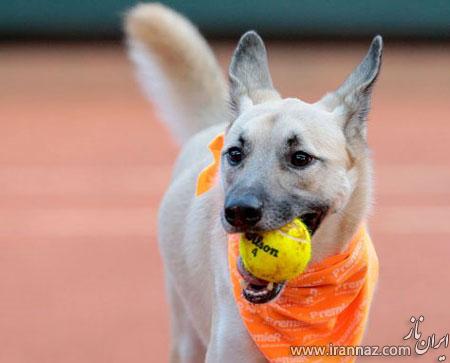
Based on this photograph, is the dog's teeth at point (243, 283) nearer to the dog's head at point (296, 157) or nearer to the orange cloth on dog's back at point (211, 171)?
the dog's head at point (296, 157)

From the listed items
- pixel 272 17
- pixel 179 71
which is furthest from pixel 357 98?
pixel 272 17

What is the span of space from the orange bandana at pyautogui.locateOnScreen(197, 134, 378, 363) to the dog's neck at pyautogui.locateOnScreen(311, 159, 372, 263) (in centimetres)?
4

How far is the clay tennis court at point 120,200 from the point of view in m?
7.54

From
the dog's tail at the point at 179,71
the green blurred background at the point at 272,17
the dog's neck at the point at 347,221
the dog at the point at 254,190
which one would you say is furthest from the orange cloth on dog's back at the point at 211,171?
the green blurred background at the point at 272,17

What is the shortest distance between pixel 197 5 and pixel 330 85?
310 centimetres

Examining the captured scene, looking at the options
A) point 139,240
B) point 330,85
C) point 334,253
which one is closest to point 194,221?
point 334,253

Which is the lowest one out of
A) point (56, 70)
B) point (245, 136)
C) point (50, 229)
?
point (56, 70)

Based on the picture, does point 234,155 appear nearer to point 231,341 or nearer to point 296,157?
point 296,157

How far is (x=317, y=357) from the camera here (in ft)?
16.0

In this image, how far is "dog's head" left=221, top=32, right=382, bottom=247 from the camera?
14.1 ft

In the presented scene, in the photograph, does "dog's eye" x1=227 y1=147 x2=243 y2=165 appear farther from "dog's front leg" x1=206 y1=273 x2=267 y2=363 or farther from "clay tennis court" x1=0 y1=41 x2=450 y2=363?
"clay tennis court" x1=0 y1=41 x2=450 y2=363

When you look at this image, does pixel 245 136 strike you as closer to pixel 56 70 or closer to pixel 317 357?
pixel 317 357

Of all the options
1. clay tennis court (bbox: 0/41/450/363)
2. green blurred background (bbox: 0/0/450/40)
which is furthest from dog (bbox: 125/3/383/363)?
green blurred background (bbox: 0/0/450/40)

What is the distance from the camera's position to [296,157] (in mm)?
4477
